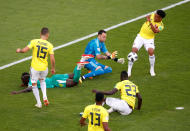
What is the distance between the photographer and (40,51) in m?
12.8

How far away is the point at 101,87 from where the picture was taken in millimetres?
15227

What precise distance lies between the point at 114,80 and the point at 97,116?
632 cm

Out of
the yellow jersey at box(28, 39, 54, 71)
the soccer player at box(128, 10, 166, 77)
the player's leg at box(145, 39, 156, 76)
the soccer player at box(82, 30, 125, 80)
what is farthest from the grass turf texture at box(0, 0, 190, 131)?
the yellow jersey at box(28, 39, 54, 71)

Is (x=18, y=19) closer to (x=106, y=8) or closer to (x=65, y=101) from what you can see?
(x=106, y=8)

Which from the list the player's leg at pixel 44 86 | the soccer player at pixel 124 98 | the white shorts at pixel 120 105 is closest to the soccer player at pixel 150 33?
the soccer player at pixel 124 98

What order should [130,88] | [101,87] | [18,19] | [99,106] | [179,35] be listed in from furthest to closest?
1. [18,19]
2. [179,35]
3. [101,87]
4. [130,88]
5. [99,106]

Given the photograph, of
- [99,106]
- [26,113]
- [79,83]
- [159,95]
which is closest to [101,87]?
[79,83]

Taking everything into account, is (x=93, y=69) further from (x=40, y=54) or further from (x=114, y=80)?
(x=40, y=54)

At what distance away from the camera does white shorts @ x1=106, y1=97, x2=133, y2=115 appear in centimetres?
1233

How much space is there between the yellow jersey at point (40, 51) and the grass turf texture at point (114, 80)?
137 centimetres

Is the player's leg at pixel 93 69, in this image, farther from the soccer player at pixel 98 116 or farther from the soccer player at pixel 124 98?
the soccer player at pixel 98 116

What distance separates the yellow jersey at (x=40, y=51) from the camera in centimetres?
1271

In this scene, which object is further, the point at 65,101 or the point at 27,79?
the point at 27,79

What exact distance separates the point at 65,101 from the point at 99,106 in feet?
14.4
